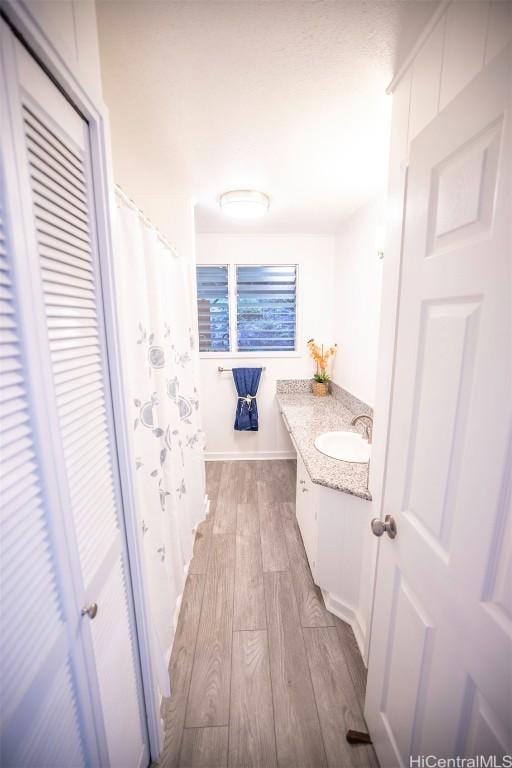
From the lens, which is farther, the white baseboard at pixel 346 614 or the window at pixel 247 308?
the window at pixel 247 308

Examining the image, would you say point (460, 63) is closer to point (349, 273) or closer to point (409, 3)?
point (409, 3)

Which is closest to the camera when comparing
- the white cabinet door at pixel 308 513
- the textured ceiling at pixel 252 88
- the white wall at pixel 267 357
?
the textured ceiling at pixel 252 88

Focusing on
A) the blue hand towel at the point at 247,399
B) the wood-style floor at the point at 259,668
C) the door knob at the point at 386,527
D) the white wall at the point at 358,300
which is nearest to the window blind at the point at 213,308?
the blue hand towel at the point at 247,399

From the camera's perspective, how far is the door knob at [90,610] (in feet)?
2.10

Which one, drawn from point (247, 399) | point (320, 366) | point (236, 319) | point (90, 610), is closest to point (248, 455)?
point (247, 399)

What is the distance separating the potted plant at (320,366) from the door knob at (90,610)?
103 inches

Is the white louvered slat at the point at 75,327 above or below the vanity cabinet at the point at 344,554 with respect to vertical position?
above

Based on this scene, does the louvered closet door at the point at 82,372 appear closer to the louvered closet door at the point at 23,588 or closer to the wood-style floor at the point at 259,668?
the louvered closet door at the point at 23,588

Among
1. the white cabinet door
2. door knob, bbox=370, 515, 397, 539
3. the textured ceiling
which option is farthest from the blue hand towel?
door knob, bbox=370, 515, 397, 539

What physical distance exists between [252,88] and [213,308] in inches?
82.9

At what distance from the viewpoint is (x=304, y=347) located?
3.15m

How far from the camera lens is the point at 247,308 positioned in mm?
3129

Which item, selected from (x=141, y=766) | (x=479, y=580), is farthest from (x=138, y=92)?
(x=141, y=766)

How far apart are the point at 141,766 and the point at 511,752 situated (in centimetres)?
112
